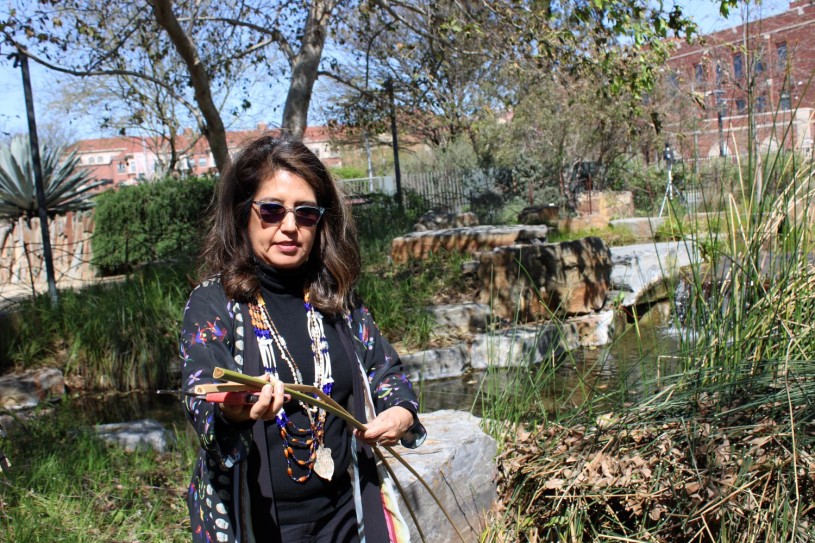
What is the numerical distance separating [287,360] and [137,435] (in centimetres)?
297

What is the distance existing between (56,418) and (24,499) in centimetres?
189

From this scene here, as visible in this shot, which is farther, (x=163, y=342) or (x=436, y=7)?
(x=436, y=7)

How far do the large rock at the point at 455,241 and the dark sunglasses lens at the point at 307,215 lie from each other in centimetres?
738

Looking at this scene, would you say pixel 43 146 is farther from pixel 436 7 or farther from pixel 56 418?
pixel 56 418

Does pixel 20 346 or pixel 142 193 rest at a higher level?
pixel 142 193

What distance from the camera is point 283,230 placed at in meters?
1.78

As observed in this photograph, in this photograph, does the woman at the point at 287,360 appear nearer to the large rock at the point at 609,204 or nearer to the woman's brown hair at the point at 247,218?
the woman's brown hair at the point at 247,218

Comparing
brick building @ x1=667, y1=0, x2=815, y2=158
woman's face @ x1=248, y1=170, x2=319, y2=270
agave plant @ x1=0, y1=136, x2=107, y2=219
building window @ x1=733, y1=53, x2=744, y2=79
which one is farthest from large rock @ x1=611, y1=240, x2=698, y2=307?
agave plant @ x1=0, y1=136, x2=107, y2=219

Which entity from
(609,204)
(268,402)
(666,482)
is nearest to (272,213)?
(268,402)

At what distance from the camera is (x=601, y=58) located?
6.61 meters

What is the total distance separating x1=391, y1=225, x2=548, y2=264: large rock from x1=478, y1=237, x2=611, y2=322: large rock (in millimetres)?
1356

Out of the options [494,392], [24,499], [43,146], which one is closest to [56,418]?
[24,499]

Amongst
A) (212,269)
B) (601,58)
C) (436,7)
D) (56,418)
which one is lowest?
(56,418)

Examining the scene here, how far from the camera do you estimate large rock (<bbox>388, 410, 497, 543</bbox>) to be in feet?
8.20
